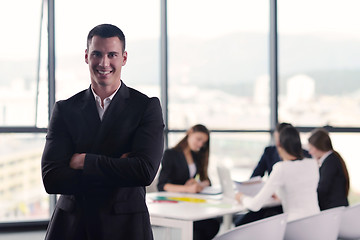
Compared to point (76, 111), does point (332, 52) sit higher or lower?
higher

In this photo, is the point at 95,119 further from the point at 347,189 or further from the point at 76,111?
the point at 347,189

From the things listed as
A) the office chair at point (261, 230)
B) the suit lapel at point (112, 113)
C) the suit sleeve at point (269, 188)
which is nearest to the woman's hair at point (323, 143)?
the suit sleeve at point (269, 188)

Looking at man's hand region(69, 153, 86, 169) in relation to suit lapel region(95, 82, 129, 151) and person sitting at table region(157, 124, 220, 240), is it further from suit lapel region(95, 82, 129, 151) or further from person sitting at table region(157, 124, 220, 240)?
person sitting at table region(157, 124, 220, 240)

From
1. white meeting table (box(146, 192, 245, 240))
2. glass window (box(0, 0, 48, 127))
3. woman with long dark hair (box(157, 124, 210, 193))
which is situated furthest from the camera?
glass window (box(0, 0, 48, 127))

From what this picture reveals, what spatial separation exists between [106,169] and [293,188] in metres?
2.29

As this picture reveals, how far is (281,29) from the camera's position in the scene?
21.0 feet

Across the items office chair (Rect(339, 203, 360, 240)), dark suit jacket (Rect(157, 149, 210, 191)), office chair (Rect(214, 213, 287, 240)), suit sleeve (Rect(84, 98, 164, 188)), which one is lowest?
office chair (Rect(339, 203, 360, 240))

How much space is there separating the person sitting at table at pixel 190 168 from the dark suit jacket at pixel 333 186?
3.05 ft

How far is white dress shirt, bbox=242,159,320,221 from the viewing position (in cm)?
374

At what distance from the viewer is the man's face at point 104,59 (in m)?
1.77

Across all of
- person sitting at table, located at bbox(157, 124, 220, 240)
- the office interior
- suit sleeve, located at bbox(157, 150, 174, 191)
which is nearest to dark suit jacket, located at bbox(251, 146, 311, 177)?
person sitting at table, located at bbox(157, 124, 220, 240)

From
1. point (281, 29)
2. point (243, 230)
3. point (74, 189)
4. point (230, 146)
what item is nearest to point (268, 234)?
point (243, 230)

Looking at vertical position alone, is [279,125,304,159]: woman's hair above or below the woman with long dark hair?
above

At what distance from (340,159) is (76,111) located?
10.0ft
